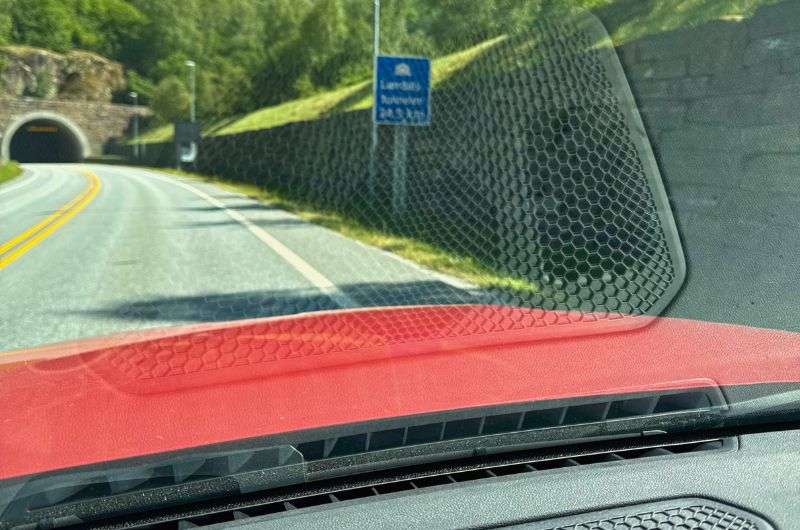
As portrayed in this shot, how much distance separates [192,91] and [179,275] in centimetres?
4110

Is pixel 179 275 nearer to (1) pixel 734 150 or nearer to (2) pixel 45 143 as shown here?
(1) pixel 734 150

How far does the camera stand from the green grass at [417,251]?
809 centimetres

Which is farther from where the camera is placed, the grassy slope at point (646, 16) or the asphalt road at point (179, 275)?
the grassy slope at point (646, 16)

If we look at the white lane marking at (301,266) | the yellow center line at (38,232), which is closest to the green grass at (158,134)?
the yellow center line at (38,232)

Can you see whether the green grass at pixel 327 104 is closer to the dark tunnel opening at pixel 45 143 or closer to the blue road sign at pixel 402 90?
the blue road sign at pixel 402 90

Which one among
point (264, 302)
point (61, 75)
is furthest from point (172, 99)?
point (264, 302)

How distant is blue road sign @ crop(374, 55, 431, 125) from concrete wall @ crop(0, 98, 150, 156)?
198 ft

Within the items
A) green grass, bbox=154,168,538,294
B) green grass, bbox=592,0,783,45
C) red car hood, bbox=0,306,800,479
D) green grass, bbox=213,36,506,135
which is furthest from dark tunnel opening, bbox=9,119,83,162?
red car hood, bbox=0,306,800,479

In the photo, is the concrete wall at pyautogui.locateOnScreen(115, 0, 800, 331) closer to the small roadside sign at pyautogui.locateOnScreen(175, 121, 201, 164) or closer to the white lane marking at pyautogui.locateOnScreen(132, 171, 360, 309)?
the white lane marking at pyautogui.locateOnScreen(132, 171, 360, 309)

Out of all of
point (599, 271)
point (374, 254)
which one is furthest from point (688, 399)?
point (374, 254)

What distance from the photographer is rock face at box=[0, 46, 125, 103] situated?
70062 millimetres

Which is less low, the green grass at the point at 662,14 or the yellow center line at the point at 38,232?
the green grass at the point at 662,14

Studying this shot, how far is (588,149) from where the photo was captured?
7.61 meters

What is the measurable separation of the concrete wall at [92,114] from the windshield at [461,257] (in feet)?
165
